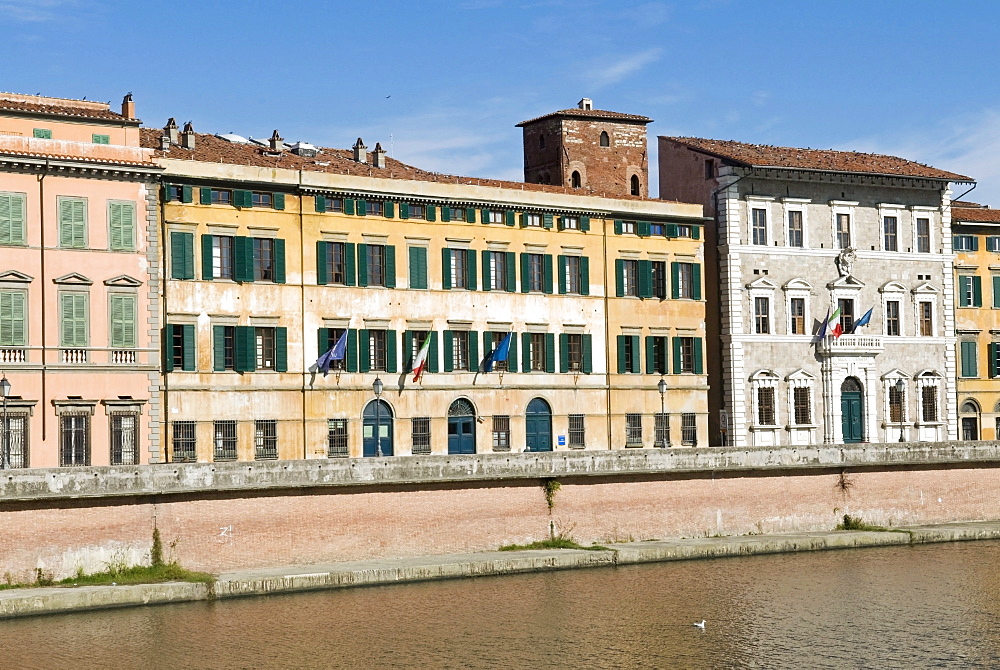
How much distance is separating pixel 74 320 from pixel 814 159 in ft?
99.9

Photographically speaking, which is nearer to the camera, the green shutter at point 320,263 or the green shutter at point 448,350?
the green shutter at point 320,263

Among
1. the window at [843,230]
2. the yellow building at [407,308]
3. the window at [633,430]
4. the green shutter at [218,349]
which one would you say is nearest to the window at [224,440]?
the yellow building at [407,308]

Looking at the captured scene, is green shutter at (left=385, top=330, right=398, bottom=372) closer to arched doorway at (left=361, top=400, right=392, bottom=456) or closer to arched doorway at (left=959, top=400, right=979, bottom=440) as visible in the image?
arched doorway at (left=361, top=400, right=392, bottom=456)

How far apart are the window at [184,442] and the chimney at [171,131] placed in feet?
32.8

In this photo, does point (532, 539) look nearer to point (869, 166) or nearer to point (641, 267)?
point (641, 267)

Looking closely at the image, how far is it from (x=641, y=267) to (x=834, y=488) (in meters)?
12.3

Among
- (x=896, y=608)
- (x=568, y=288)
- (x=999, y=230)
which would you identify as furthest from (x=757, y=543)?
(x=999, y=230)

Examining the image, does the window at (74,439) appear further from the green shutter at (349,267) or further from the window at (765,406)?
the window at (765,406)

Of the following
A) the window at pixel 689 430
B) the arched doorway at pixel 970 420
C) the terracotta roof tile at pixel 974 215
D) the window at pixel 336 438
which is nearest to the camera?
the window at pixel 336 438

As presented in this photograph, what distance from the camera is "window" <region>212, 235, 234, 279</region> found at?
50.9 m

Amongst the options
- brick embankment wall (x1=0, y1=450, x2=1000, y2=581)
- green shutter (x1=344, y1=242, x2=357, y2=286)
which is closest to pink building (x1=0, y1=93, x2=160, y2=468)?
green shutter (x1=344, y1=242, x2=357, y2=286)

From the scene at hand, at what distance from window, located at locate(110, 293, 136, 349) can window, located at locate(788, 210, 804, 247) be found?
85.8 ft

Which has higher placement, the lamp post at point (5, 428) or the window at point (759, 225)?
the window at point (759, 225)

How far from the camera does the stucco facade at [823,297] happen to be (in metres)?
61.9
